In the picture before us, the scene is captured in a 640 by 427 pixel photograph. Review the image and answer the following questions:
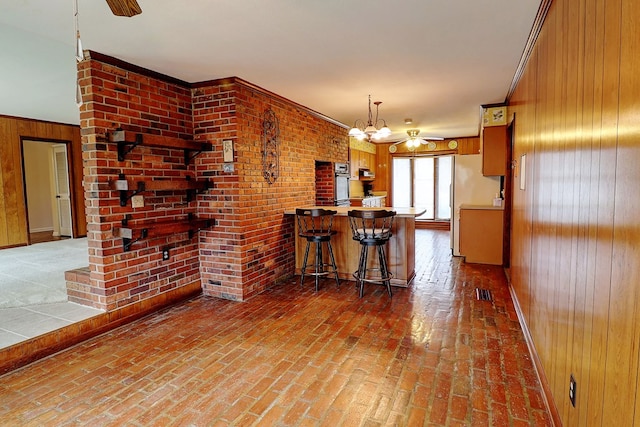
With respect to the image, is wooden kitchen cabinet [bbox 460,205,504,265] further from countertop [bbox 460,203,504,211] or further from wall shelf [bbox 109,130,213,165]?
wall shelf [bbox 109,130,213,165]

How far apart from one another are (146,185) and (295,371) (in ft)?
6.99

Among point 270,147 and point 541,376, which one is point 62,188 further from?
point 541,376

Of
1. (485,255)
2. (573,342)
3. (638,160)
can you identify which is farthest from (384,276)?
(638,160)

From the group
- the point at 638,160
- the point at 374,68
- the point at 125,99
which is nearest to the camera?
the point at 638,160

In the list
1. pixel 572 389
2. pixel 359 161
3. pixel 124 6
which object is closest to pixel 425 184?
pixel 359 161

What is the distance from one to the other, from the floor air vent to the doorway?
7703 mm

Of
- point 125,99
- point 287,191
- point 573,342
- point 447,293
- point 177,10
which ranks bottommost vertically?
point 447,293

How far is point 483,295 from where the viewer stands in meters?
3.92

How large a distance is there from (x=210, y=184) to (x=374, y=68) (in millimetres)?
2157

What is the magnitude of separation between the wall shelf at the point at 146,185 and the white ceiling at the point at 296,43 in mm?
1095

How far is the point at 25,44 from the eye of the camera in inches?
118

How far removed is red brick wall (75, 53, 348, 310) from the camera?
306cm

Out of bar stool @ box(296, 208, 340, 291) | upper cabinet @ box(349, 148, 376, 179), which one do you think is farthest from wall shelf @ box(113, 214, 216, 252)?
upper cabinet @ box(349, 148, 376, 179)

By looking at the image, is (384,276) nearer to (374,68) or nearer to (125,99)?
(374,68)
